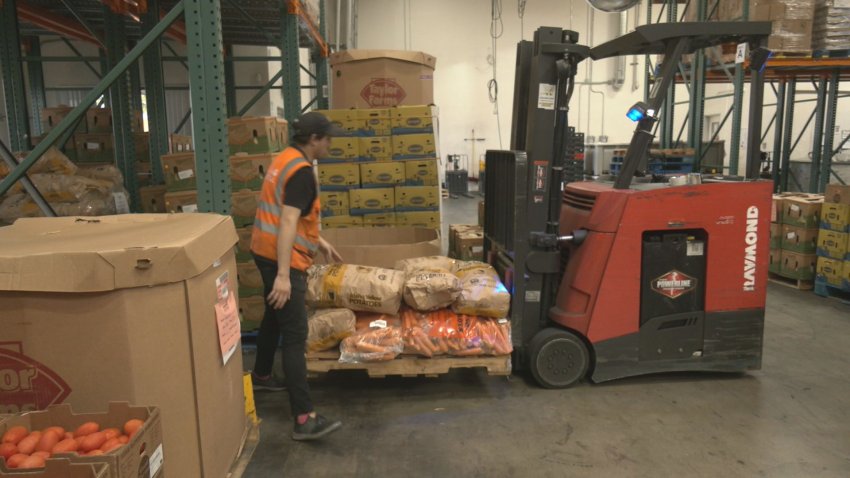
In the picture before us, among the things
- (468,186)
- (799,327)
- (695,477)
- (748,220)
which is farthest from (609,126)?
(695,477)

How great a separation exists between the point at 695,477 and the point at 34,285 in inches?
130

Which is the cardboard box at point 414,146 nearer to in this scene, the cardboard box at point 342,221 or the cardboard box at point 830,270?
the cardboard box at point 342,221

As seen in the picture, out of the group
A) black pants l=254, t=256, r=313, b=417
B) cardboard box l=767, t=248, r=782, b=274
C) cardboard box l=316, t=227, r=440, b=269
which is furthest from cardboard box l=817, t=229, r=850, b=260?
black pants l=254, t=256, r=313, b=417

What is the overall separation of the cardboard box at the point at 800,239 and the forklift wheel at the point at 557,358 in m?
4.62

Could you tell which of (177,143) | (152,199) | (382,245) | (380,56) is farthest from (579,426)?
(177,143)

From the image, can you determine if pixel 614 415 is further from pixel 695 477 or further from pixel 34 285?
pixel 34 285

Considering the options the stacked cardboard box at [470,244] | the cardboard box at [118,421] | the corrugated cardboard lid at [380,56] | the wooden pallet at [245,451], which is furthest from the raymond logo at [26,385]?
the corrugated cardboard lid at [380,56]

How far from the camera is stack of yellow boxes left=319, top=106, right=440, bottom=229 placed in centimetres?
628

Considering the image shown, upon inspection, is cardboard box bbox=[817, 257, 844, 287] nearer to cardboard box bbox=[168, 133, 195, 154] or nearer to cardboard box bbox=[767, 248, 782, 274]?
cardboard box bbox=[767, 248, 782, 274]

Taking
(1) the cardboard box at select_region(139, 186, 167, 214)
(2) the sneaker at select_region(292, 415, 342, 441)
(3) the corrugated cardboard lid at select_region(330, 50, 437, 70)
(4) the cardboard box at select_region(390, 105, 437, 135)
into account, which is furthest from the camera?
(3) the corrugated cardboard lid at select_region(330, 50, 437, 70)

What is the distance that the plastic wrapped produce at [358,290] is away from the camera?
4.07m

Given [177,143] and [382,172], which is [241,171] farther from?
[177,143]

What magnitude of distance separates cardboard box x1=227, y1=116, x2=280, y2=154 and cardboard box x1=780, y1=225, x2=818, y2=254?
21.6 ft

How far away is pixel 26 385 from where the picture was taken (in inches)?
73.1
